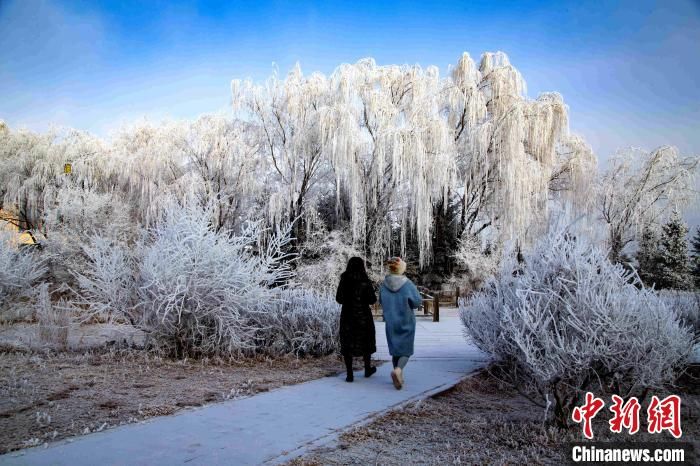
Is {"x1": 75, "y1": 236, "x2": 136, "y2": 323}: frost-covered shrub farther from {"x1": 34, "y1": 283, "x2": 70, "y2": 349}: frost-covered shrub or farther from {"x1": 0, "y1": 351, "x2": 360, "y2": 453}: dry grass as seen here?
{"x1": 34, "y1": 283, "x2": 70, "y2": 349}: frost-covered shrub

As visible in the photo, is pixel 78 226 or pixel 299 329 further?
pixel 78 226

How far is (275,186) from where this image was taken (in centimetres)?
2102

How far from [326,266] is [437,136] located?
20.1 ft

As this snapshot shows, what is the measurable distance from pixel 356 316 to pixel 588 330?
9.54 feet

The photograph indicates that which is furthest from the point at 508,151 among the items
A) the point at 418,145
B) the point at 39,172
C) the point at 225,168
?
the point at 39,172

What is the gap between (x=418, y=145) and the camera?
18.7 m

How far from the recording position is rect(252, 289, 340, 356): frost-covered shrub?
8.73 metres

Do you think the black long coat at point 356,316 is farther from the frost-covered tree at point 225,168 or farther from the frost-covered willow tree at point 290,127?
the frost-covered tree at point 225,168

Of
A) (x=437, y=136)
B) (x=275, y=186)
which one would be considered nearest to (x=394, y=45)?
(x=437, y=136)

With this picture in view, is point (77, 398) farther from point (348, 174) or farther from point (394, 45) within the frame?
point (394, 45)

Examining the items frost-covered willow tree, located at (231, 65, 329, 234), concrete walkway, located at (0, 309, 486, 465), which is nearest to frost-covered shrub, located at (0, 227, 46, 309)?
concrete walkway, located at (0, 309, 486, 465)

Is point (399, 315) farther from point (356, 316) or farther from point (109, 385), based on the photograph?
point (109, 385)

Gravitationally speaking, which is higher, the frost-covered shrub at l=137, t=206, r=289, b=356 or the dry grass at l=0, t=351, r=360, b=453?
the frost-covered shrub at l=137, t=206, r=289, b=356

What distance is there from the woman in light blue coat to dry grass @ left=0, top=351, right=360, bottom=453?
126cm
